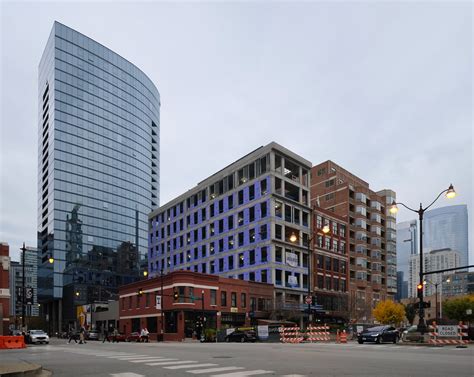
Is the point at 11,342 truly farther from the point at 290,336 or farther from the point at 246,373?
the point at 246,373

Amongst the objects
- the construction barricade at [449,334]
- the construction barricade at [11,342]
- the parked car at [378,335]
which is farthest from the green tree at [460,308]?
the construction barricade at [11,342]

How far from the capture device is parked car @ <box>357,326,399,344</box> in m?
34.2

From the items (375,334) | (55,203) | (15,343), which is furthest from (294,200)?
(55,203)

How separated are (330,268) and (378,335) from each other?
51.9 metres

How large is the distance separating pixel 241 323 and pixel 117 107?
86264 millimetres

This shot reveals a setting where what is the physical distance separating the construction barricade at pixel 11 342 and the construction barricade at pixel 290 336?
21.1 m

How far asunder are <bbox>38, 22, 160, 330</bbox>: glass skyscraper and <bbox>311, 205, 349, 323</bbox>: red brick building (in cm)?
5407

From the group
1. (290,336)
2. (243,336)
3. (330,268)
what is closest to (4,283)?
(243,336)

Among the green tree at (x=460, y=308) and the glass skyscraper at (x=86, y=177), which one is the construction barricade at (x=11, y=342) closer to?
the green tree at (x=460, y=308)

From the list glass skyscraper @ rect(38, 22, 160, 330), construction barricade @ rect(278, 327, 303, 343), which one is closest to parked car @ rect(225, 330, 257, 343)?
construction barricade @ rect(278, 327, 303, 343)

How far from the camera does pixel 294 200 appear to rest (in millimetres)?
80250

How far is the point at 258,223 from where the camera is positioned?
74.9 metres

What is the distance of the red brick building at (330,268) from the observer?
268 ft

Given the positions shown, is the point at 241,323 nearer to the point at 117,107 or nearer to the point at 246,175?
the point at 246,175
